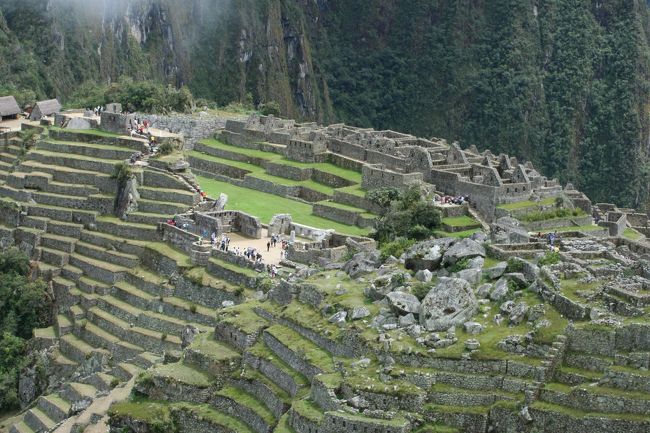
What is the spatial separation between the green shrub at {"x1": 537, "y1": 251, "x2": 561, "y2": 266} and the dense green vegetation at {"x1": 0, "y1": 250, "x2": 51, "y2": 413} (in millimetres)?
27035

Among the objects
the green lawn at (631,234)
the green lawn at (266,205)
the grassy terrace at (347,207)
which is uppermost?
the green lawn at (631,234)

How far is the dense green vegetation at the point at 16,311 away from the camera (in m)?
62.1

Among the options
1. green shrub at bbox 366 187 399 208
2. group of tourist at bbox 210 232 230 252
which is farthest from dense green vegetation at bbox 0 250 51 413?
green shrub at bbox 366 187 399 208

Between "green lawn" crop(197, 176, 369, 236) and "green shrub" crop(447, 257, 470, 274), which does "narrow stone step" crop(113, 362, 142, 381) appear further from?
"green shrub" crop(447, 257, 470, 274)

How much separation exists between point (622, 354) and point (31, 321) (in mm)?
35130

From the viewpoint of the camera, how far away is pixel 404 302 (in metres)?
40.2

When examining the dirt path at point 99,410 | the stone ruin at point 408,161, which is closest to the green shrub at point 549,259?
the dirt path at point 99,410

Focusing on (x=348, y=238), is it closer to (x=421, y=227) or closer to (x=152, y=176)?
(x=421, y=227)

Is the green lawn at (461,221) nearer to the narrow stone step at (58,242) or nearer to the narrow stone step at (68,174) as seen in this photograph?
the narrow stone step at (68,174)

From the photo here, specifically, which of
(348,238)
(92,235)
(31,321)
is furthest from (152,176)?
(348,238)

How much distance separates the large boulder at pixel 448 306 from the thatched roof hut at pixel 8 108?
161 ft

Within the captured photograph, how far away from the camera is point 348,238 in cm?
5838

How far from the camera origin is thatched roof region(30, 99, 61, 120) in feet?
270

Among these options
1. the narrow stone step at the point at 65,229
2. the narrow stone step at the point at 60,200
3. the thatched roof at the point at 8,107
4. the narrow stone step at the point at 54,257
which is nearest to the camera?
the narrow stone step at the point at 54,257
